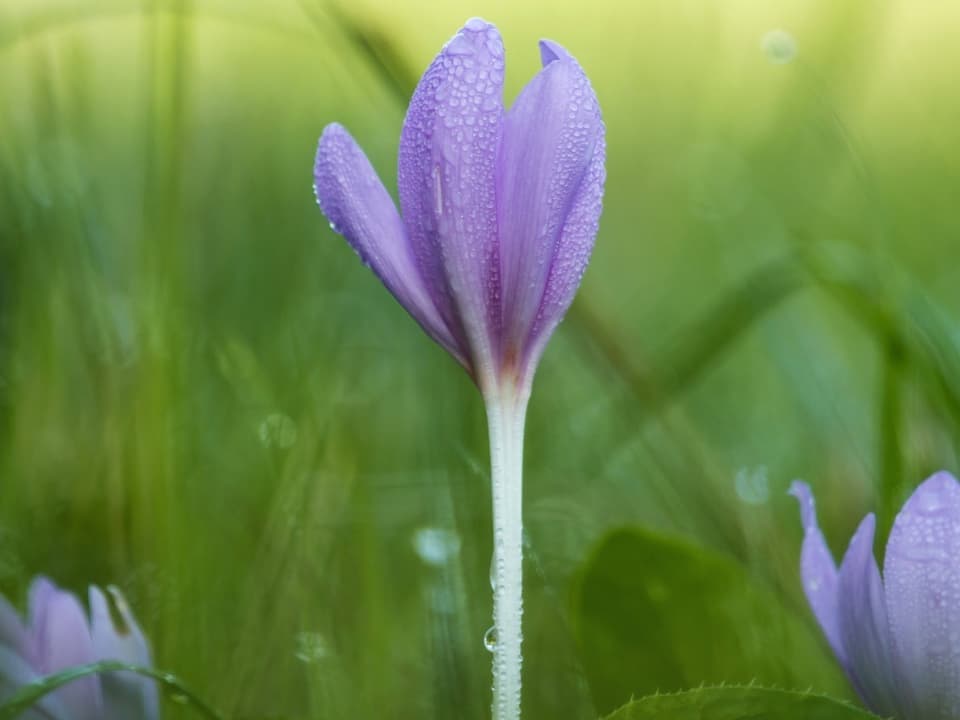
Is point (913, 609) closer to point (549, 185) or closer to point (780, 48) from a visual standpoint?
point (549, 185)

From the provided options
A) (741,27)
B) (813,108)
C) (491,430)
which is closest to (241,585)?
(491,430)

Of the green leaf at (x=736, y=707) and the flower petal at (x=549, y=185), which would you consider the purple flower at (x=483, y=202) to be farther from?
the green leaf at (x=736, y=707)

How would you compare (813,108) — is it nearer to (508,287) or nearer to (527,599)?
(527,599)

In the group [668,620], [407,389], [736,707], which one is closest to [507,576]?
[736,707]

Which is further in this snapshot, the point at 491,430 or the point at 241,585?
the point at 241,585

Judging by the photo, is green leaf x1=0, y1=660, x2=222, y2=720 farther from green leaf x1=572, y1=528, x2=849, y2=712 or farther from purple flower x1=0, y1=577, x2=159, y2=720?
green leaf x1=572, y1=528, x2=849, y2=712
